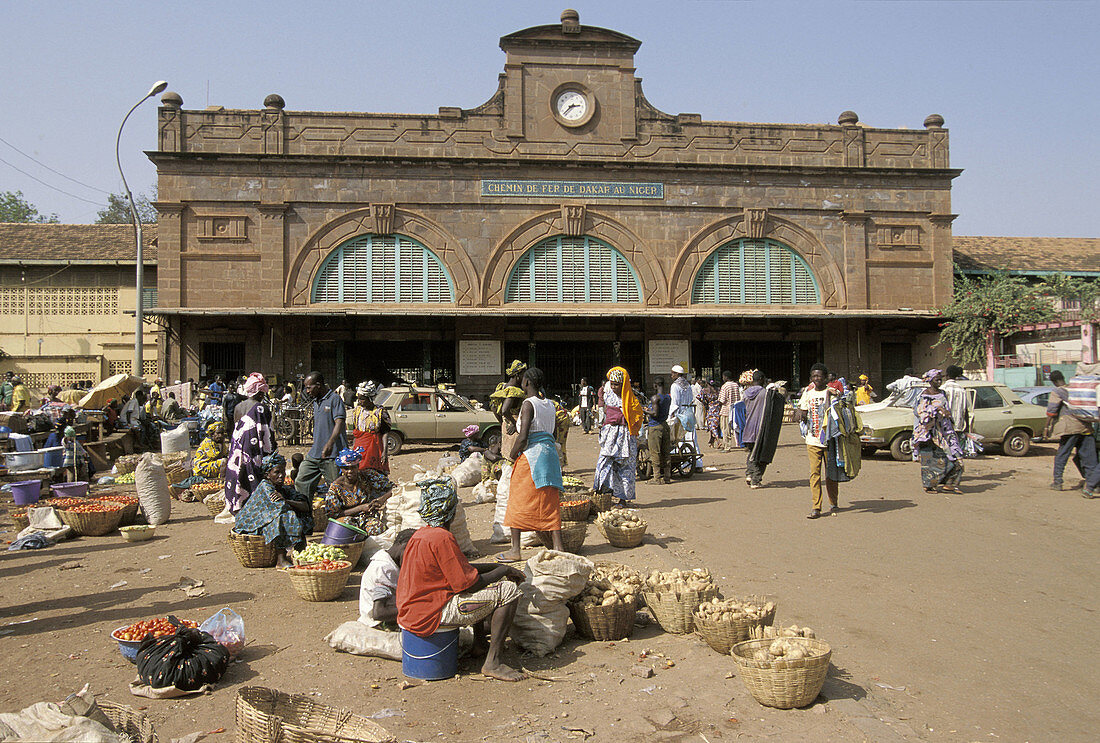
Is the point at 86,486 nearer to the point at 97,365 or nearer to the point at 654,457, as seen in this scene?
the point at 654,457

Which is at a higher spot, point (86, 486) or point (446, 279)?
point (446, 279)

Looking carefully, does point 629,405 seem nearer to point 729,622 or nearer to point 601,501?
point 601,501

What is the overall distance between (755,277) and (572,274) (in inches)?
227

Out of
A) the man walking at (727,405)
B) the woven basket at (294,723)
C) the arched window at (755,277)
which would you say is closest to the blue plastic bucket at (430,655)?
the woven basket at (294,723)

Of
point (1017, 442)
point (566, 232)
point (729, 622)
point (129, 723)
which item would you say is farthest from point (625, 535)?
point (566, 232)

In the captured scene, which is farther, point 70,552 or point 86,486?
point 86,486

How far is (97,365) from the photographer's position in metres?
26.6

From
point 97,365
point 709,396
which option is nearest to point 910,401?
point 709,396

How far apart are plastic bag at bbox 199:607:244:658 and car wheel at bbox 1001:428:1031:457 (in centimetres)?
1500

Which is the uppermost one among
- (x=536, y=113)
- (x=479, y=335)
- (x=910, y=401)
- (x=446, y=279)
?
(x=536, y=113)

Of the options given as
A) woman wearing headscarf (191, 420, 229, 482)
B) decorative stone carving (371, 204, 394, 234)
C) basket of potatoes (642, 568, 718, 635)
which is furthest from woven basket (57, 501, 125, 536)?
decorative stone carving (371, 204, 394, 234)

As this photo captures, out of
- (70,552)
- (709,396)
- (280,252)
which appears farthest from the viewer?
(280,252)

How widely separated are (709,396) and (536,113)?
10.2m

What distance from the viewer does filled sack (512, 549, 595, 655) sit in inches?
207
